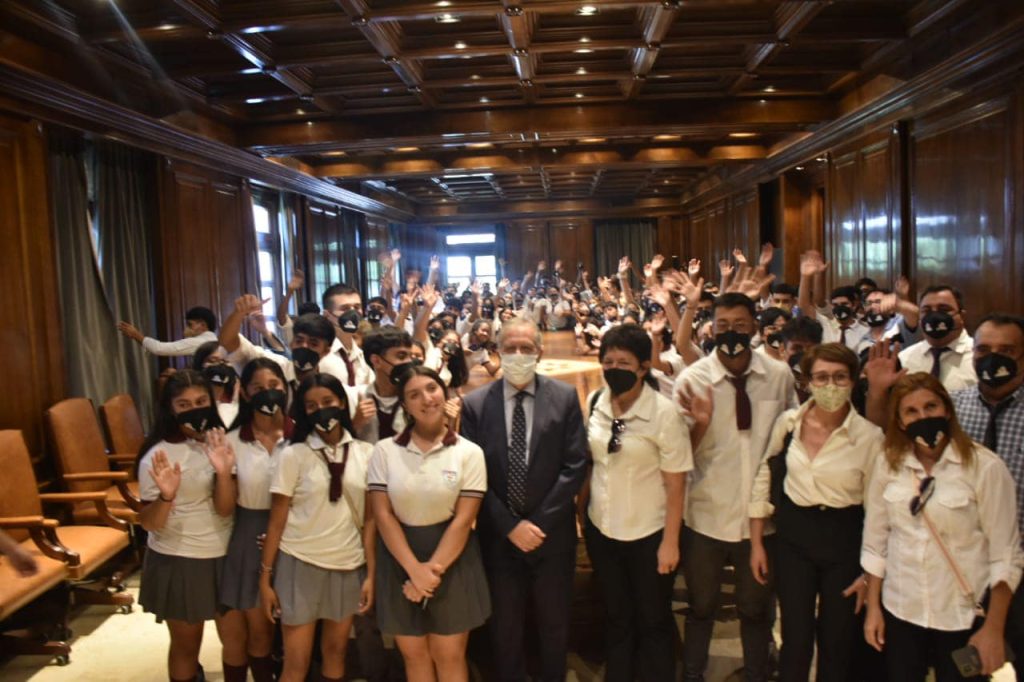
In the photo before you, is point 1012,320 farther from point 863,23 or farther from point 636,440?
point 863,23

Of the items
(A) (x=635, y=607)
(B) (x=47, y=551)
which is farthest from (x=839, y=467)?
(B) (x=47, y=551)

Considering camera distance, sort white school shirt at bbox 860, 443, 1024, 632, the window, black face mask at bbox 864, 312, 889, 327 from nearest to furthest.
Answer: white school shirt at bbox 860, 443, 1024, 632
black face mask at bbox 864, 312, 889, 327
the window

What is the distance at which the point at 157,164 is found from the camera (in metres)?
6.37

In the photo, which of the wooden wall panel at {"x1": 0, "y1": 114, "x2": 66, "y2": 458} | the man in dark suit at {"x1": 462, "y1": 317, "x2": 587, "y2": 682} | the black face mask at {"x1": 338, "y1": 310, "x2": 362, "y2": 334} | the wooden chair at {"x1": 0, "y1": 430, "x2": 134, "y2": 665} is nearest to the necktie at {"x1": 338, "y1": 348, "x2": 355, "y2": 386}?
the black face mask at {"x1": 338, "y1": 310, "x2": 362, "y2": 334}

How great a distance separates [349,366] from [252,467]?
4.48ft

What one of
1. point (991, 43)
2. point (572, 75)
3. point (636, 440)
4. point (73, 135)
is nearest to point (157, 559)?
point (636, 440)

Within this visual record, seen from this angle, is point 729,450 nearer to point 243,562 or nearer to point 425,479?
point 425,479

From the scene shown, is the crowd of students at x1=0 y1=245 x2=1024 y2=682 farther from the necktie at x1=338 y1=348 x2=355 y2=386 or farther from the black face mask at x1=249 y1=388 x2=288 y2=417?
the necktie at x1=338 y1=348 x2=355 y2=386

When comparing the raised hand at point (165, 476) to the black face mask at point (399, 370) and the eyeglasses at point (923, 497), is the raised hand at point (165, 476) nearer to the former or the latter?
the black face mask at point (399, 370)

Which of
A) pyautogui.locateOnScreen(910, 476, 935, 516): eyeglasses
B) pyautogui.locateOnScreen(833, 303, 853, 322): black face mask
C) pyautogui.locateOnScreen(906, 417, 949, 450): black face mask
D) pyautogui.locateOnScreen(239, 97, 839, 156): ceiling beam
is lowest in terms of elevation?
pyautogui.locateOnScreen(910, 476, 935, 516): eyeglasses

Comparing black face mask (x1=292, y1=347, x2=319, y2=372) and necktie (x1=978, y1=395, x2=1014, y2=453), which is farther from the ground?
black face mask (x1=292, y1=347, x2=319, y2=372)

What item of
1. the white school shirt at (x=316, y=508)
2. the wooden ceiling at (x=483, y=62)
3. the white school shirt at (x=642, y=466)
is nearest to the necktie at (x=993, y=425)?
the white school shirt at (x=642, y=466)

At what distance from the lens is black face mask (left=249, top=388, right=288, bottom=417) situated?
2727 millimetres

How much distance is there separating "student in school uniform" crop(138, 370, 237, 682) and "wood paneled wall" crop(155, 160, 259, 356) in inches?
162
